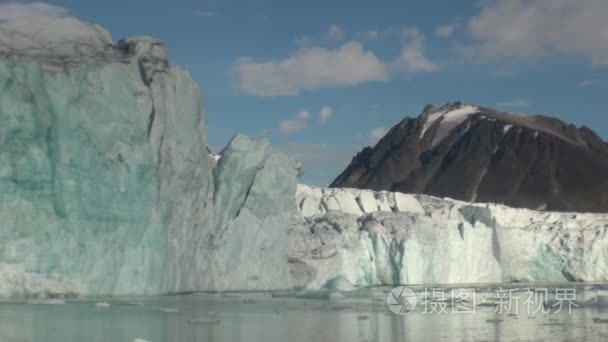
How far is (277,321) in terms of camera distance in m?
12.2

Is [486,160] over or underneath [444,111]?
underneath

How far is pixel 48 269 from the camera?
15.2 meters

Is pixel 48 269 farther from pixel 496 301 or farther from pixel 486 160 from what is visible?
pixel 486 160

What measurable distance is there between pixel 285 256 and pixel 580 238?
47.6 ft

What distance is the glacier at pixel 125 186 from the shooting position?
15219mm

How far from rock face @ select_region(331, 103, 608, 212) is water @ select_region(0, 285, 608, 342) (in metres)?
55.3

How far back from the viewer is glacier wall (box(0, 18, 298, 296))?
49.7 ft

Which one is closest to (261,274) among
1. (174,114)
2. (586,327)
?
(174,114)
